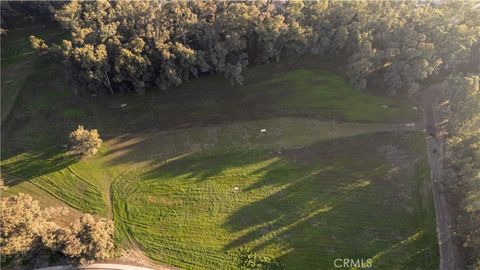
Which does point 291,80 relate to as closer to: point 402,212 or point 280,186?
point 280,186

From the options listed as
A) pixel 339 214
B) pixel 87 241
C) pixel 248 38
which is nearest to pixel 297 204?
pixel 339 214

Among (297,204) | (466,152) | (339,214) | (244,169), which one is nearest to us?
(466,152)

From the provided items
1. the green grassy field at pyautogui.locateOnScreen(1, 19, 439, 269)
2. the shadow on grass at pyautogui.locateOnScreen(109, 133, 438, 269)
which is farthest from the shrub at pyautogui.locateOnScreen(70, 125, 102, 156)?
the shadow on grass at pyautogui.locateOnScreen(109, 133, 438, 269)

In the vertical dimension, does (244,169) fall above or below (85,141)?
below

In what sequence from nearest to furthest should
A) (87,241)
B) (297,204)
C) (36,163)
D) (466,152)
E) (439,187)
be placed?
(87,241)
(466,152)
(297,204)
(439,187)
(36,163)

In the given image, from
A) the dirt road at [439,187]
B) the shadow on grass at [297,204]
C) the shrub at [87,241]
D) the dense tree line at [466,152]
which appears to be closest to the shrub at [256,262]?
the shadow on grass at [297,204]

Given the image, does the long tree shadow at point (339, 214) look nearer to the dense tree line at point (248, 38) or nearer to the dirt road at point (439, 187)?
the dirt road at point (439, 187)

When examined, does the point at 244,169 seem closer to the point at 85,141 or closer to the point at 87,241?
the point at 87,241
